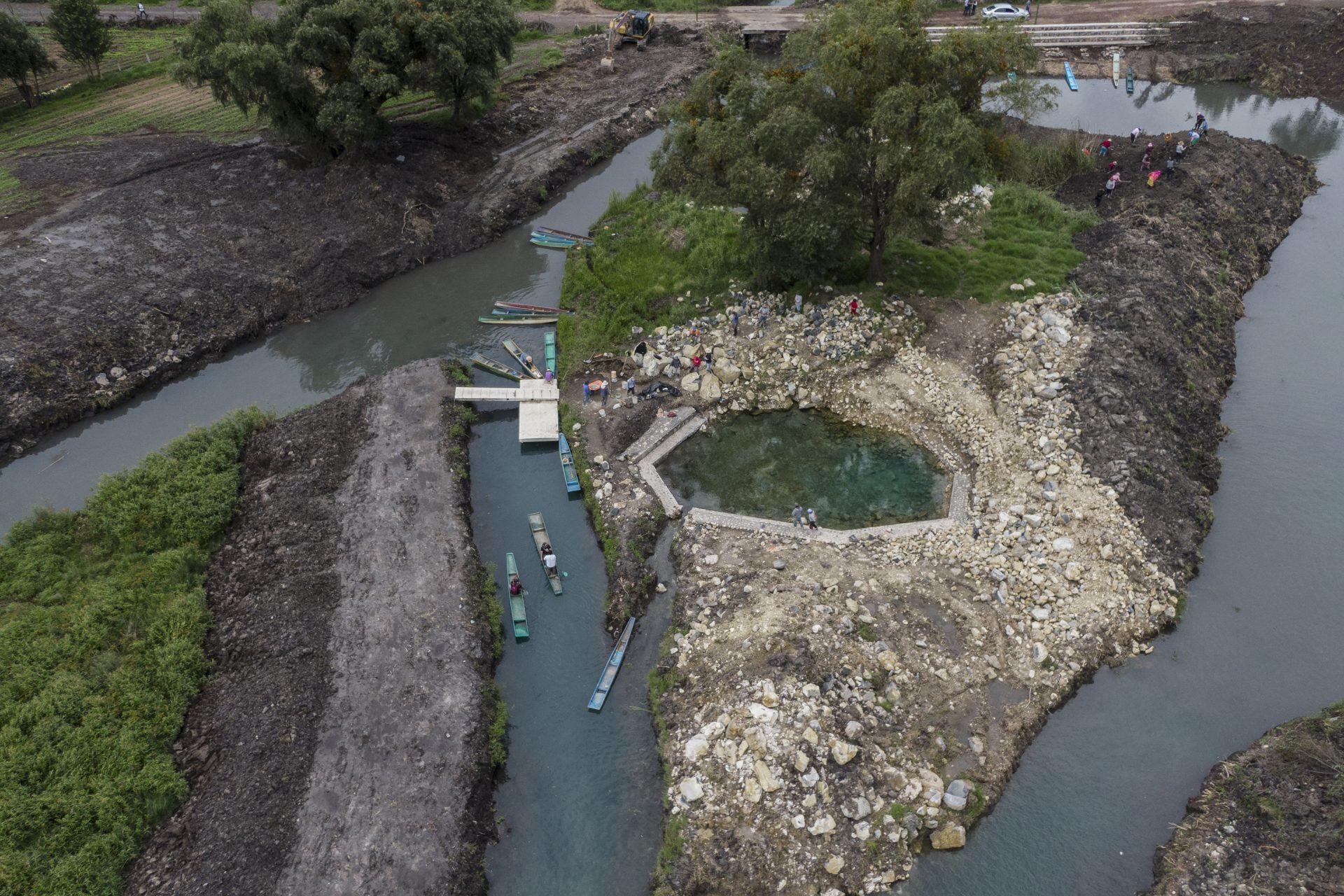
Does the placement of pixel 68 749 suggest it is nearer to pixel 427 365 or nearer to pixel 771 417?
pixel 427 365

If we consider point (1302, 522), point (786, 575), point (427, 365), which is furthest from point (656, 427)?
point (1302, 522)

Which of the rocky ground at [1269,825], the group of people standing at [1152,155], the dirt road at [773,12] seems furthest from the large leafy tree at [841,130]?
the dirt road at [773,12]

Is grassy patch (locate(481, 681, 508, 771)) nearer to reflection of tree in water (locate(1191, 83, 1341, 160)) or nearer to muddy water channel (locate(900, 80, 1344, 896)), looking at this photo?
muddy water channel (locate(900, 80, 1344, 896))

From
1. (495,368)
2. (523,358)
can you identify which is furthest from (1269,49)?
(495,368)

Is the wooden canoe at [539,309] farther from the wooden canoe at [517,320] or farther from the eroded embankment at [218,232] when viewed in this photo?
the eroded embankment at [218,232]

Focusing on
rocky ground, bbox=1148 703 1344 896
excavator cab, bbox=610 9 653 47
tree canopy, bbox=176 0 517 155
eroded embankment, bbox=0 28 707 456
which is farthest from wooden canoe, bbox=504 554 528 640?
excavator cab, bbox=610 9 653 47

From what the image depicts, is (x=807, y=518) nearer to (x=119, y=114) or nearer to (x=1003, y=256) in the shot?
(x=1003, y=256)
